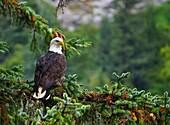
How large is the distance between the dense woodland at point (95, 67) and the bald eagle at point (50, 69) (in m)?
0.08

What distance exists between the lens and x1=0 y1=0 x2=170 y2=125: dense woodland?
6.33 metres

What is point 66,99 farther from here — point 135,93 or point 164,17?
point 164,17

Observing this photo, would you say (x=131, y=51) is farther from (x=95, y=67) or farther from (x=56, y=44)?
(x=56, y=44)

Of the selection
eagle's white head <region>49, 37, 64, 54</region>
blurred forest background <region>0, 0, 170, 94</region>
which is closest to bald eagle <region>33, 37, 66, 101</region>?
eagle's white head <region>49, 37, 64, 54</region>

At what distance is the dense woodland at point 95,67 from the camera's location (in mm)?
6328

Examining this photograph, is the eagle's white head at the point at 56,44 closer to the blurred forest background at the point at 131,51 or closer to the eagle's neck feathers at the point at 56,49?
the eagle's neck feathers at the point at 56,49

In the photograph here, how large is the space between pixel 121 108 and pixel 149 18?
53.1 meters

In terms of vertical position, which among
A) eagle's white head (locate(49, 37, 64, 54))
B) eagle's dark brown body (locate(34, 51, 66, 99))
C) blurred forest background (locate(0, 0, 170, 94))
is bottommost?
eagle's dark brown body (locate(34, 51, 66, 99))

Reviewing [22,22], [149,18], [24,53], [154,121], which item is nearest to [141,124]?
[154,121]

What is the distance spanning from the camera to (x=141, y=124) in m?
6.34

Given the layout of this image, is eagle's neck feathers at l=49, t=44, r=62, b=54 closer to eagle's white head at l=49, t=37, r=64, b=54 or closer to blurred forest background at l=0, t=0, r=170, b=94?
eagle's white head at l=49, t=37, r=64, b=54

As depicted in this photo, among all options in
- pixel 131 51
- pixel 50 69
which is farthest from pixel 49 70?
pixel 131 51

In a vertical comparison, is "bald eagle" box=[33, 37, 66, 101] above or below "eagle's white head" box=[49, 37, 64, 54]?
below

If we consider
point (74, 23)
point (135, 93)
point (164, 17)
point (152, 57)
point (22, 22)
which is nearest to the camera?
point (135, 93)
